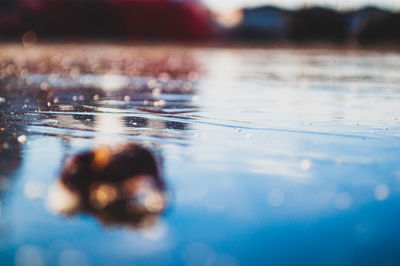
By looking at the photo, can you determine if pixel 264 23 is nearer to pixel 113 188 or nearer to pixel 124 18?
pixel 124 18

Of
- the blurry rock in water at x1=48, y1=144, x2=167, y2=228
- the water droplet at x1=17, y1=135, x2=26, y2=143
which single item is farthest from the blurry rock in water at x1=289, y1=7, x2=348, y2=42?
the blurry rock in water at x1=48, y1=144, x2=167, y2=228

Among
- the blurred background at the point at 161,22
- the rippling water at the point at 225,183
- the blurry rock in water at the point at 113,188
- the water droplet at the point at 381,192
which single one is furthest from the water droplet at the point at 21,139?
the blurred background at the point at 161,22

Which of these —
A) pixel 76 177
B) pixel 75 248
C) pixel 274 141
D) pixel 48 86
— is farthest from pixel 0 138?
pixel 48 86

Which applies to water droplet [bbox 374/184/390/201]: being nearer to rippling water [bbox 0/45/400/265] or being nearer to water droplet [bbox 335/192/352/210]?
rippling water [bbox 0/45/400/265]

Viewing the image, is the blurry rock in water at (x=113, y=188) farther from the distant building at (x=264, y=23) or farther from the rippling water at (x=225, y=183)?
the distant building at (x=264, y=23)

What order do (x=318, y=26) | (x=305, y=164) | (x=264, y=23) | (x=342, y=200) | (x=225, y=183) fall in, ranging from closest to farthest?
(x=342, y=200), (x=225, y=183), (x=305, y=164), (x=318, y=26), (x=264, y=23)

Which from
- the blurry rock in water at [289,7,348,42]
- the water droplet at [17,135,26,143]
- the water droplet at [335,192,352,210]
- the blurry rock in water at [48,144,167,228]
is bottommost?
the water droplet at [335,192,352,210]

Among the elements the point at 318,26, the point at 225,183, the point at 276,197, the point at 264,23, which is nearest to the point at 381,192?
the point at 276,197

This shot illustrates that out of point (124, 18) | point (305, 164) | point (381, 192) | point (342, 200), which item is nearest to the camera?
point (342, 200)
